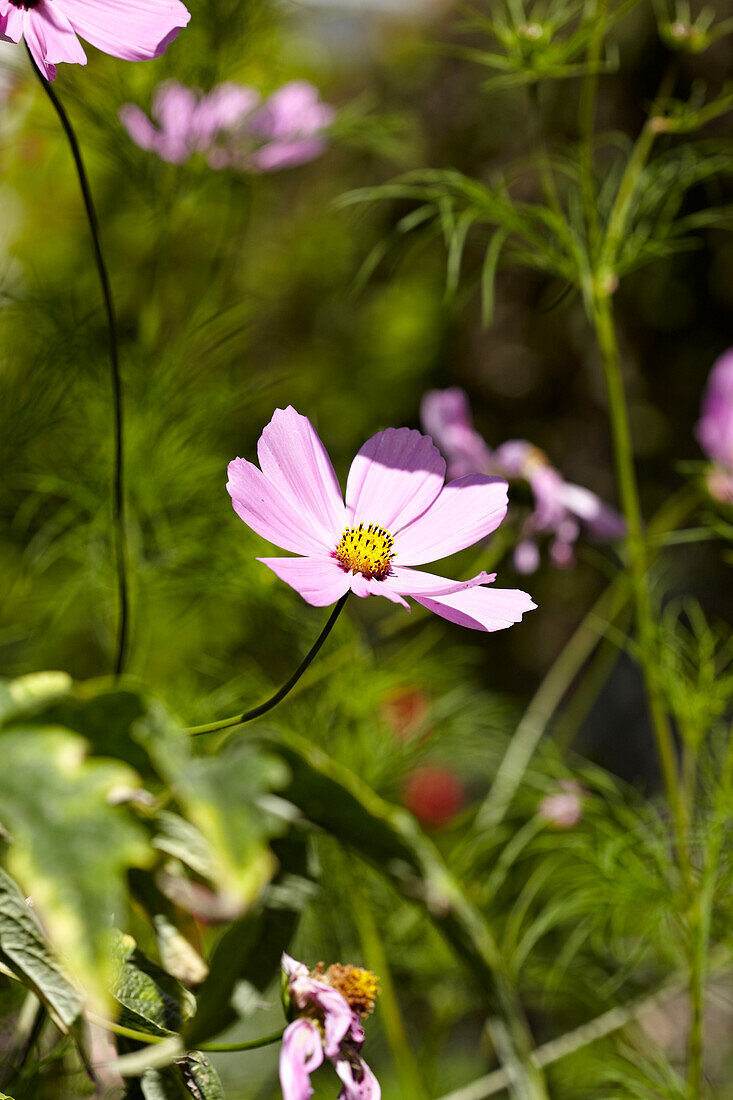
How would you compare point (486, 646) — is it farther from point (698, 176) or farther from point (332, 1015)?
point (332, 1015)

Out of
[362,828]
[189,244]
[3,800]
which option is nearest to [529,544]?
[362,828]

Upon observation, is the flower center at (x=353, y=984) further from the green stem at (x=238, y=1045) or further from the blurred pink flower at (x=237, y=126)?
the blurred pink flower at (x=237, y=126)

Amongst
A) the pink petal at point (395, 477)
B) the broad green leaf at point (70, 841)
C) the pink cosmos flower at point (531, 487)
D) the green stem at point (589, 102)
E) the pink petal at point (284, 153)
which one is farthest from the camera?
the pink petal at point (284, 153)

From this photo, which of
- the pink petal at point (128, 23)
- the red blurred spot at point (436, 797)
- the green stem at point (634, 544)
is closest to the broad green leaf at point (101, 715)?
the pink petal at point (128, 23)

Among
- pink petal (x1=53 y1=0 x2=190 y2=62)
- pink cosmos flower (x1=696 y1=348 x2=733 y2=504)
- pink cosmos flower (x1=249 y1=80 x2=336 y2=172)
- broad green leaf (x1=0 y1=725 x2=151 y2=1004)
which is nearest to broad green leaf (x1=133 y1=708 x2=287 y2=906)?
broad green leaf (x1=0 y1=725 x2=151 y2=1004)

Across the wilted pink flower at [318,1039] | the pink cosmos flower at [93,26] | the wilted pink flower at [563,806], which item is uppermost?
the pink cosmos flower at [93,26]

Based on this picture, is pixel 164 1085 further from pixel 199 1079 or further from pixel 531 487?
pixel 531 487
